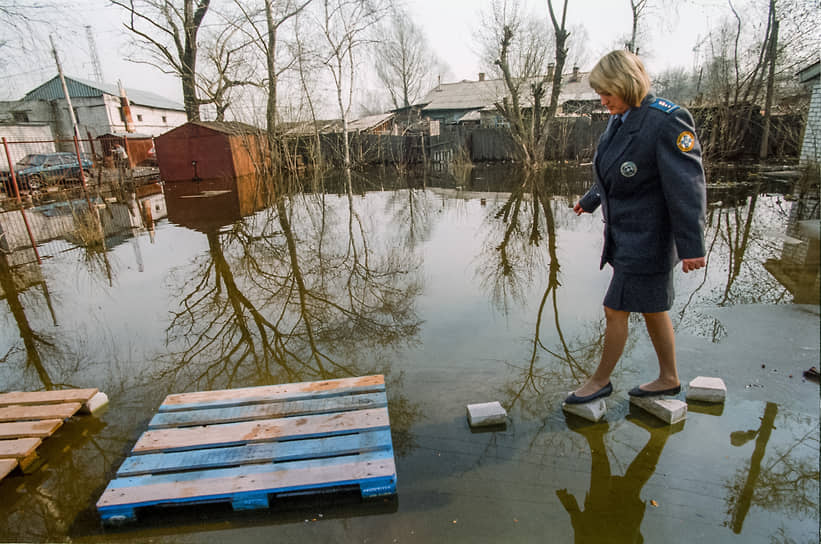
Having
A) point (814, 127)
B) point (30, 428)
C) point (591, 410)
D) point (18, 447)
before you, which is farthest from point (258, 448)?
point (814, 127)

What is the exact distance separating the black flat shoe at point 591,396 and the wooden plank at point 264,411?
1143mm

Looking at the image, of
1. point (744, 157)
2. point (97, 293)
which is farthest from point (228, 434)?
point (744, 157)

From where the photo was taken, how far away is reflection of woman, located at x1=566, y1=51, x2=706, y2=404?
2193 millimetres

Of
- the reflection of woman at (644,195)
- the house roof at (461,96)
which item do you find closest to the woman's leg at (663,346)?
the reflection of woman at (644,195)

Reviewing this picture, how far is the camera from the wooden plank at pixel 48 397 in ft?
10.1

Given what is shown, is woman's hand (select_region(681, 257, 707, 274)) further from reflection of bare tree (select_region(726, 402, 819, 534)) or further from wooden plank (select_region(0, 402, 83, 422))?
wooden plank (select_region(0, 402, 83, 422))

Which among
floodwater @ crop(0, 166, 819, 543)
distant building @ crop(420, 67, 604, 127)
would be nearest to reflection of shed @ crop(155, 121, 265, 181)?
floodwater @ crop(0, 166, 819, 543)

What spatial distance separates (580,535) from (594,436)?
2.42ft

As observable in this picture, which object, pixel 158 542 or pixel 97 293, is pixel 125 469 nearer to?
pixel 158 542

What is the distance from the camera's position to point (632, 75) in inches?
88.0

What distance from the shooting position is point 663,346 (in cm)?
264

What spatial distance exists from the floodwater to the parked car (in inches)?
487

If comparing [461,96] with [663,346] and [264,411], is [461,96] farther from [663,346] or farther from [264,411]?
[264,411]

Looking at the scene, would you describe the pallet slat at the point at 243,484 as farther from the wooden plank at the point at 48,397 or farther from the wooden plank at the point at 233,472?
the wooden plank at the point at 48,397
